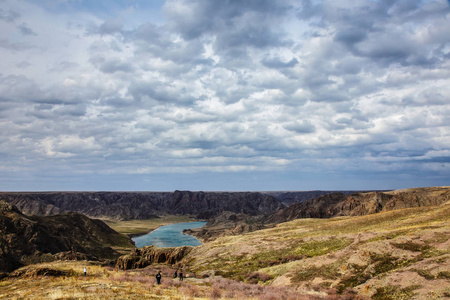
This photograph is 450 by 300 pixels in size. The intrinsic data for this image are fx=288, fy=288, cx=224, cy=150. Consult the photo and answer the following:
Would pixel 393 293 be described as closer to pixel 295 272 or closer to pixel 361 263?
pixel 361 263

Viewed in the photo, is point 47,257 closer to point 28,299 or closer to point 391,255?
point 28,299

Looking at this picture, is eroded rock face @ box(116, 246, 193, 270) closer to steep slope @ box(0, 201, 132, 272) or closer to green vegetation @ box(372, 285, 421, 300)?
steep slope @ box(0, 201, 132, 272)

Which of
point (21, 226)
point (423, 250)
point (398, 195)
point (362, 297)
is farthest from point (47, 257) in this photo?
point (398, 195)

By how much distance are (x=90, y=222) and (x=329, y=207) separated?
132989mm

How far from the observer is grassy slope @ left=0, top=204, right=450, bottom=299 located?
23250 millimetres

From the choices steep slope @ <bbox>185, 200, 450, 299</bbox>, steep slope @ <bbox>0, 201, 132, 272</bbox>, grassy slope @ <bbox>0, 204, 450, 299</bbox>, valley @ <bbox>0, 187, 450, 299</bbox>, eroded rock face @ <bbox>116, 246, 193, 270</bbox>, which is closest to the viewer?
grassy slope @ <bbox>0, 204, 450, 299</bbox>

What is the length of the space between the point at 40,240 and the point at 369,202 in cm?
14273

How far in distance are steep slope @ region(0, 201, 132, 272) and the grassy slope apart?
111 feet

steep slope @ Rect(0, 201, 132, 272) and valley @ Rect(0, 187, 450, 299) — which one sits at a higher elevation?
valley @ Rect(0, 187, 450, 299)

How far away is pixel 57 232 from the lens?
98062mm

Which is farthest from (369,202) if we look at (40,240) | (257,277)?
(40,240)

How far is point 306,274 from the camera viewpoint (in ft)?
106

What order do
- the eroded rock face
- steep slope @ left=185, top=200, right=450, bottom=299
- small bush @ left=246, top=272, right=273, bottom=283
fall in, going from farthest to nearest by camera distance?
1. the eroded rock face
2. small bush @ left=246, top=272, right=273, bottom=283
3. steep slope @ left=185, top=200, right=450, bottom=299

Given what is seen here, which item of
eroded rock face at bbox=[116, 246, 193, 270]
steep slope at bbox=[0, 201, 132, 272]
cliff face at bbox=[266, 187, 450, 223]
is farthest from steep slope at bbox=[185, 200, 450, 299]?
cliff face at bbox=[266, 187, 450, 223]
